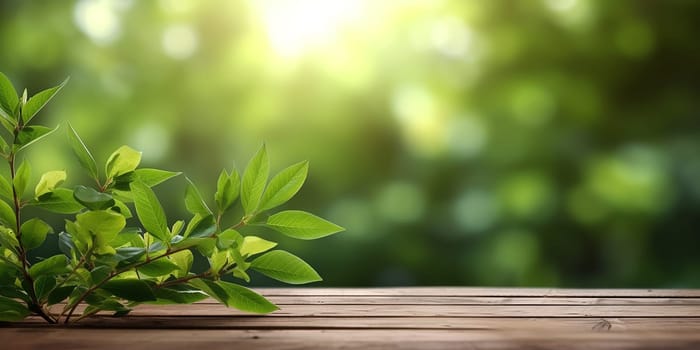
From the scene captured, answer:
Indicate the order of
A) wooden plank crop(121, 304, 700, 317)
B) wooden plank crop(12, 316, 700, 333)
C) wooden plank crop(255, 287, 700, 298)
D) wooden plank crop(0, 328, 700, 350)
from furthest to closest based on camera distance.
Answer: wooden plank crop(255, 287, 700, 298)
wooden plank crop(121, 304, 700, 317)
wooden plank crop(12, 316, 700, 333)
wooden plank crop(0, 328, 700, 350)

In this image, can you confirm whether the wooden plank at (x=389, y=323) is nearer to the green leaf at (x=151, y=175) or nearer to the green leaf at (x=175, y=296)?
the green leaf at (x=175, y=296)

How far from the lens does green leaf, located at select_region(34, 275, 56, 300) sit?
79 centimetres

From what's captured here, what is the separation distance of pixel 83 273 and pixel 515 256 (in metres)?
2.01

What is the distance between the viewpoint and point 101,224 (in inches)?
29.3

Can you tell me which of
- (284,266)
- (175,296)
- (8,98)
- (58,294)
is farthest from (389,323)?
(8,98)

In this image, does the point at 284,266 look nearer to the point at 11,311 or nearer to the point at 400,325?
the point at 400,325

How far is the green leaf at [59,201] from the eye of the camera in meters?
0.81

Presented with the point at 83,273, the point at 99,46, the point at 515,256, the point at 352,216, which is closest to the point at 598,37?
the point at 515,256

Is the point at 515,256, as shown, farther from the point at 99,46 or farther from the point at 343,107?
the point at 99,46

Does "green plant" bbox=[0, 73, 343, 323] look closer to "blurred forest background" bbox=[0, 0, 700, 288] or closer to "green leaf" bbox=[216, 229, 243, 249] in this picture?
"green leaf" bbox=[216, 229, 243, 249]

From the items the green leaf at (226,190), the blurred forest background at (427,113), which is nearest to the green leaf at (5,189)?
the green leaf at (226,190)

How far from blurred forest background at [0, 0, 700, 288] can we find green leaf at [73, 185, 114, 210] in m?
1.74

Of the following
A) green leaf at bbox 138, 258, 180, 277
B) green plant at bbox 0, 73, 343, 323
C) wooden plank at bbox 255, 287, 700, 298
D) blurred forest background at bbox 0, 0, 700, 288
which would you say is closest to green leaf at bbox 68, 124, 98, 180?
green plant at bbox 0, 73, 343, 323

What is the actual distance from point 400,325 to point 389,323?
19mm
